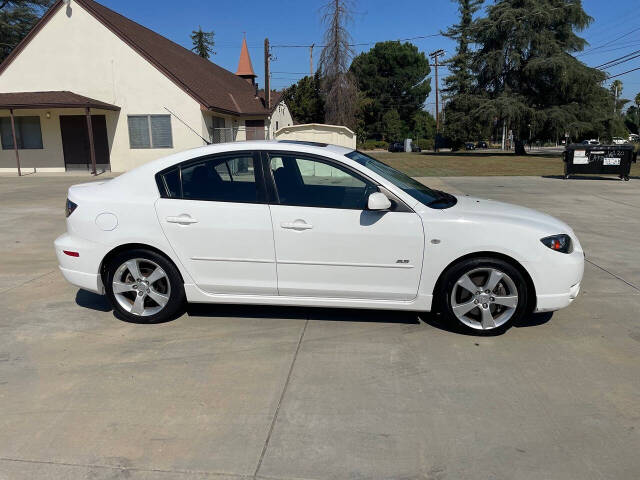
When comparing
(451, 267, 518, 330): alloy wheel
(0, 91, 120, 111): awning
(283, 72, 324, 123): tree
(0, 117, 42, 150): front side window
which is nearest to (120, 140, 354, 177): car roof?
(451, 267, 518, 330): alloy wheel

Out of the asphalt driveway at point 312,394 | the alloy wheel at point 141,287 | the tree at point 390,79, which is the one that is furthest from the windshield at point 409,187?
the tree at point 390,79

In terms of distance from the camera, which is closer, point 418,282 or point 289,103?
point 418,282

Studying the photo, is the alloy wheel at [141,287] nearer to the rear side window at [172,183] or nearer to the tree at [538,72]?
the rear side window at [172,183]

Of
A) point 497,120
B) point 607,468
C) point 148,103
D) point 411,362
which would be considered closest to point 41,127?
point 148,103

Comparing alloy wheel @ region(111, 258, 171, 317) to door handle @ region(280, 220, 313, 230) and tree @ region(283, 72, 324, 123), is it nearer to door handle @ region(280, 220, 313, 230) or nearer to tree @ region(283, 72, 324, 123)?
door handle @ region(280, 220, 313, 230)

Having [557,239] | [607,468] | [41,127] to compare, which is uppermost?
[41,127]

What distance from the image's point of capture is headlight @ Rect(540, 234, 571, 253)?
4.18 metres

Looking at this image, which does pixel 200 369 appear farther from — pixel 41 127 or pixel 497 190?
pixel 41 127

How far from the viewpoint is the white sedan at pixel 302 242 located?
4.18 meters

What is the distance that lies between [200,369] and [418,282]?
6.16 ft

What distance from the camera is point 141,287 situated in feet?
15.0

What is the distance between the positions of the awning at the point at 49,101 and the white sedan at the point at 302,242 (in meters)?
18.9

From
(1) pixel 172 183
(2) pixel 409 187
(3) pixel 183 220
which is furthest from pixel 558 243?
(1) pixel 172 183

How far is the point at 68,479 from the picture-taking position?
8.55ft
